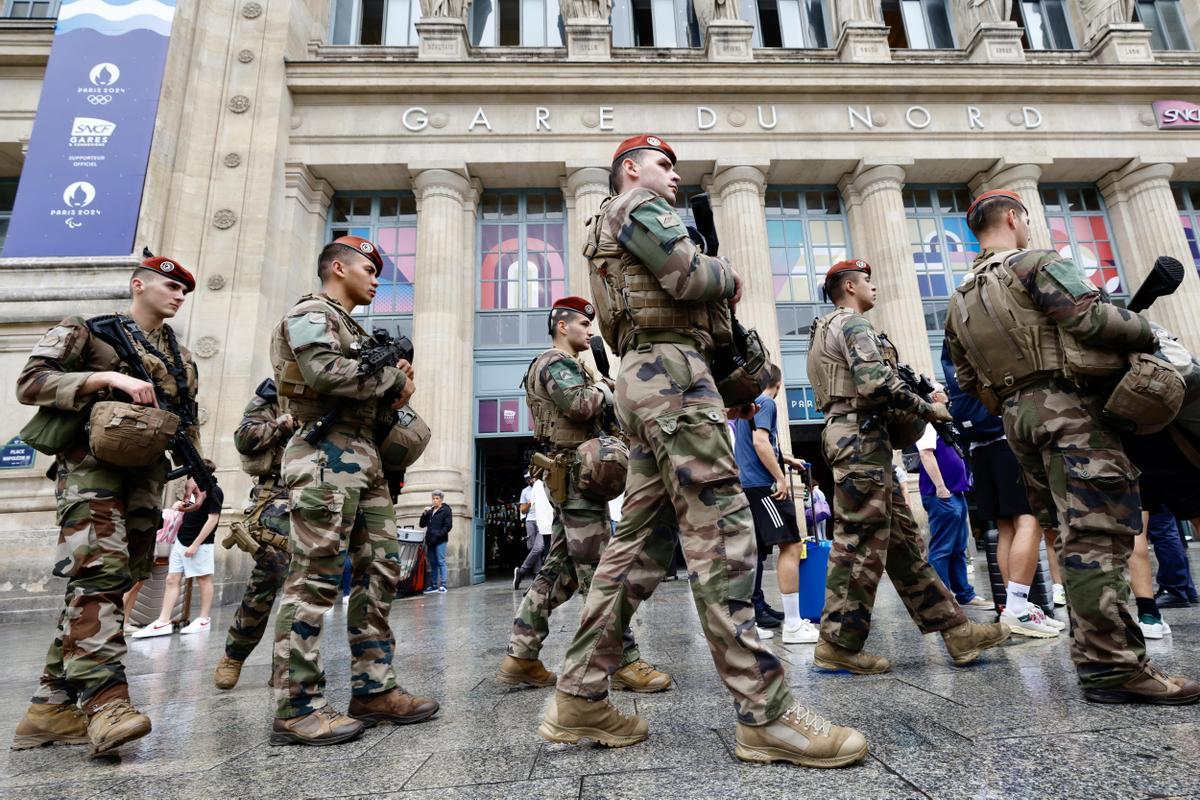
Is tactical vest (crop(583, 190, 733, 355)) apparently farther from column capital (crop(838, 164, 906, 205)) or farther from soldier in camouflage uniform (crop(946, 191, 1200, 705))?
column capital (crop(838, 164, 906, 205))

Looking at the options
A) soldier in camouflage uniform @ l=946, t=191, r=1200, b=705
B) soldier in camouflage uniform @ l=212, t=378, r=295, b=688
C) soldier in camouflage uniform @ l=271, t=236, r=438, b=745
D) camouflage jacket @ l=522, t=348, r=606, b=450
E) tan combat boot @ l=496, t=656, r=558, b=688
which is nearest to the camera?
soldier in camouflage uniform @ l=946, t=191, r=1200, b=705

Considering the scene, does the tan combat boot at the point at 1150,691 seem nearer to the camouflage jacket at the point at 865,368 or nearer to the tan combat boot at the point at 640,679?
the camouflage jacket at the point at 865,368

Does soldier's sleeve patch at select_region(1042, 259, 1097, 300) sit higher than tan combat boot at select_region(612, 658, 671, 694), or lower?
higher

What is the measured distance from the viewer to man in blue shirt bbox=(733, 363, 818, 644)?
4.54m

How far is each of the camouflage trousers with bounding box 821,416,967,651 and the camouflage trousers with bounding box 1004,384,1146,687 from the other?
0.76 m

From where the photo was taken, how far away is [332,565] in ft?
9.16

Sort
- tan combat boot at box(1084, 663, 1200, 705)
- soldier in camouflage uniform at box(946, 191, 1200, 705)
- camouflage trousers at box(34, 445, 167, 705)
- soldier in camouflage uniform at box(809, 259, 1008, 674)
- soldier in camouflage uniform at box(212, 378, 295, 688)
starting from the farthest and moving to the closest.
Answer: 1. soldier in camouflage uniform at box(212, 378, 295, 688)
2. soldier in camouflage uniform at box(809, 259, 1008, 674)
3. camouflage trousers at box(34, 445, 167, 705)
4. soldier in camouflage uniform at box(946, 191, 1200, 705)
5. tan combat boot at box(1084, 663, 1200, 705)

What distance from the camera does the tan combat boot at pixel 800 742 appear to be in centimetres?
191

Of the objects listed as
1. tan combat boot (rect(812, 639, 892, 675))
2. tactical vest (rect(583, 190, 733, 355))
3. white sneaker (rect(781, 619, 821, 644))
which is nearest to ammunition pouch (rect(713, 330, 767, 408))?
tactical vest (rect(583, 190, 733, 355))

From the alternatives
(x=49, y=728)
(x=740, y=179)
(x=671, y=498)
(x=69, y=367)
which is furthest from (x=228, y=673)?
(x=740, y=179)

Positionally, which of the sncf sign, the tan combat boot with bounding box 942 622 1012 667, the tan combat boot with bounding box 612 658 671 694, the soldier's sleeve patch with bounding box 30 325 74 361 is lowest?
the tan combat boot with bounding box 612 658 671 694

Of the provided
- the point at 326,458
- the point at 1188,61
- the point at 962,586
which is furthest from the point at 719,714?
the point at 1188,61

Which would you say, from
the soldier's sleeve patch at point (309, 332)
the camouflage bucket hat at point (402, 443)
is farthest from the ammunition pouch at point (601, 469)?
the soldier's sleeve patch at point (309, 332)

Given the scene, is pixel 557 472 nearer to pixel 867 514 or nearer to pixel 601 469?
pixel 601 469
